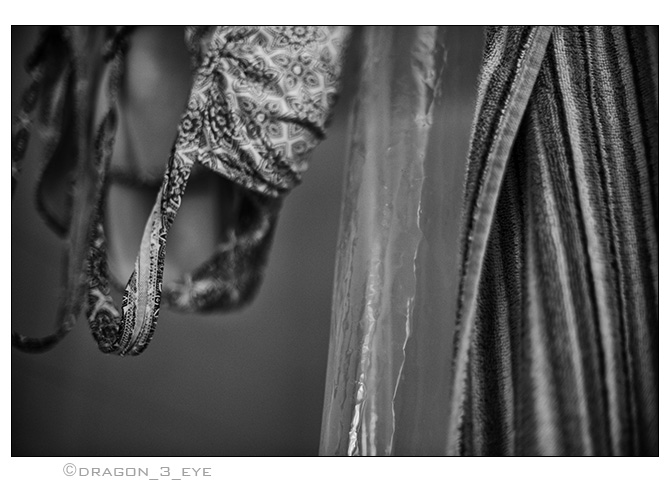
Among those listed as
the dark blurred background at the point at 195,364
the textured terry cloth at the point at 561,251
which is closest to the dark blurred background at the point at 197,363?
the dark blurred background at the point at 195,364

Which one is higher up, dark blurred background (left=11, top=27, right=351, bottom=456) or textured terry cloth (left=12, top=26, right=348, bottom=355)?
textured terry cloth (left=12, top=26, right=348, bottom=355)

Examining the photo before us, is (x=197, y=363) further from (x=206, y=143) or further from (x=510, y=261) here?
(x=510, y=261)

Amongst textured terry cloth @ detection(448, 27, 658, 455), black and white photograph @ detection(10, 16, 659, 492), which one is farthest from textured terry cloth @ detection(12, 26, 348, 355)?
textured terry cloth @ detection(448, 27, 658, 455)

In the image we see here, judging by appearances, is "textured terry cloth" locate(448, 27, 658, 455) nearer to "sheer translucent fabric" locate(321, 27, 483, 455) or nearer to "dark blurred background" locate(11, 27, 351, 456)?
"sheer translucent fabric" locate(321, 27, 483, 455)

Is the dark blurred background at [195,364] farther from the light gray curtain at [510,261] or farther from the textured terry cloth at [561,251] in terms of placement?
the textured terry cloth at [561,251]
